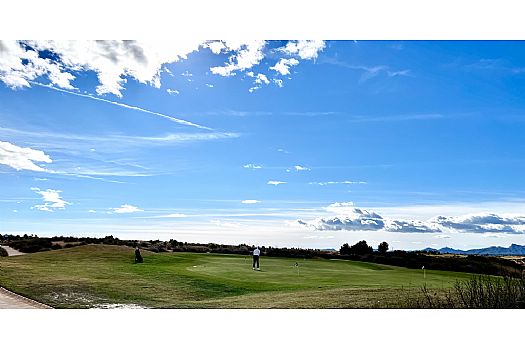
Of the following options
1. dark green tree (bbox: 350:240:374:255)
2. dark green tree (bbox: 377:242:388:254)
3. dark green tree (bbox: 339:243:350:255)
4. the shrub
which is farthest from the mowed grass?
the shrub

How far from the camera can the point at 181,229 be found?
1497cm

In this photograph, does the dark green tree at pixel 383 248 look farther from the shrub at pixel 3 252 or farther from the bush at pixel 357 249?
the shrub at pixel 3 252

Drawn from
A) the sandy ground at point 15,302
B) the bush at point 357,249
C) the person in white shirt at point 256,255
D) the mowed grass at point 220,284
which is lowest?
the sandy ground at point 15,302

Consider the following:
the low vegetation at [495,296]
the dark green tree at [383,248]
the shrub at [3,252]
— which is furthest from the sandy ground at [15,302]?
the dark green tree at [383,248]

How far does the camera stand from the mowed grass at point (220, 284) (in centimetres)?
1088

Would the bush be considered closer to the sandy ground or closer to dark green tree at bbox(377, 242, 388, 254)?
dark green tree at bbox(377, 242, 388, 254)

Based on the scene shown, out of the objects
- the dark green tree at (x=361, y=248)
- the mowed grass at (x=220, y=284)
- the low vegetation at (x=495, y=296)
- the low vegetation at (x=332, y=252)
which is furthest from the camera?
the dark green tree at (x=361, y=248)

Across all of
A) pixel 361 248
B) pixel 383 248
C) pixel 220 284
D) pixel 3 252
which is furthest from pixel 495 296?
pixel 3 252

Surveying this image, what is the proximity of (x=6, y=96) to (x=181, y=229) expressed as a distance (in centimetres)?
572

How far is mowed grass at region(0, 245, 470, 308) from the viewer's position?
1088cm

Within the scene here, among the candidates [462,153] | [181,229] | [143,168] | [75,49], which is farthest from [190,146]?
[462,153]

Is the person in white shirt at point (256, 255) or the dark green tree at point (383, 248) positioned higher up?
the dark green tree at point (383, 248)

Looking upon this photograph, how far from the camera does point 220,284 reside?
559 inches

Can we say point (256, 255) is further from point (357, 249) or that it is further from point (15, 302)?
point (15, 302)
